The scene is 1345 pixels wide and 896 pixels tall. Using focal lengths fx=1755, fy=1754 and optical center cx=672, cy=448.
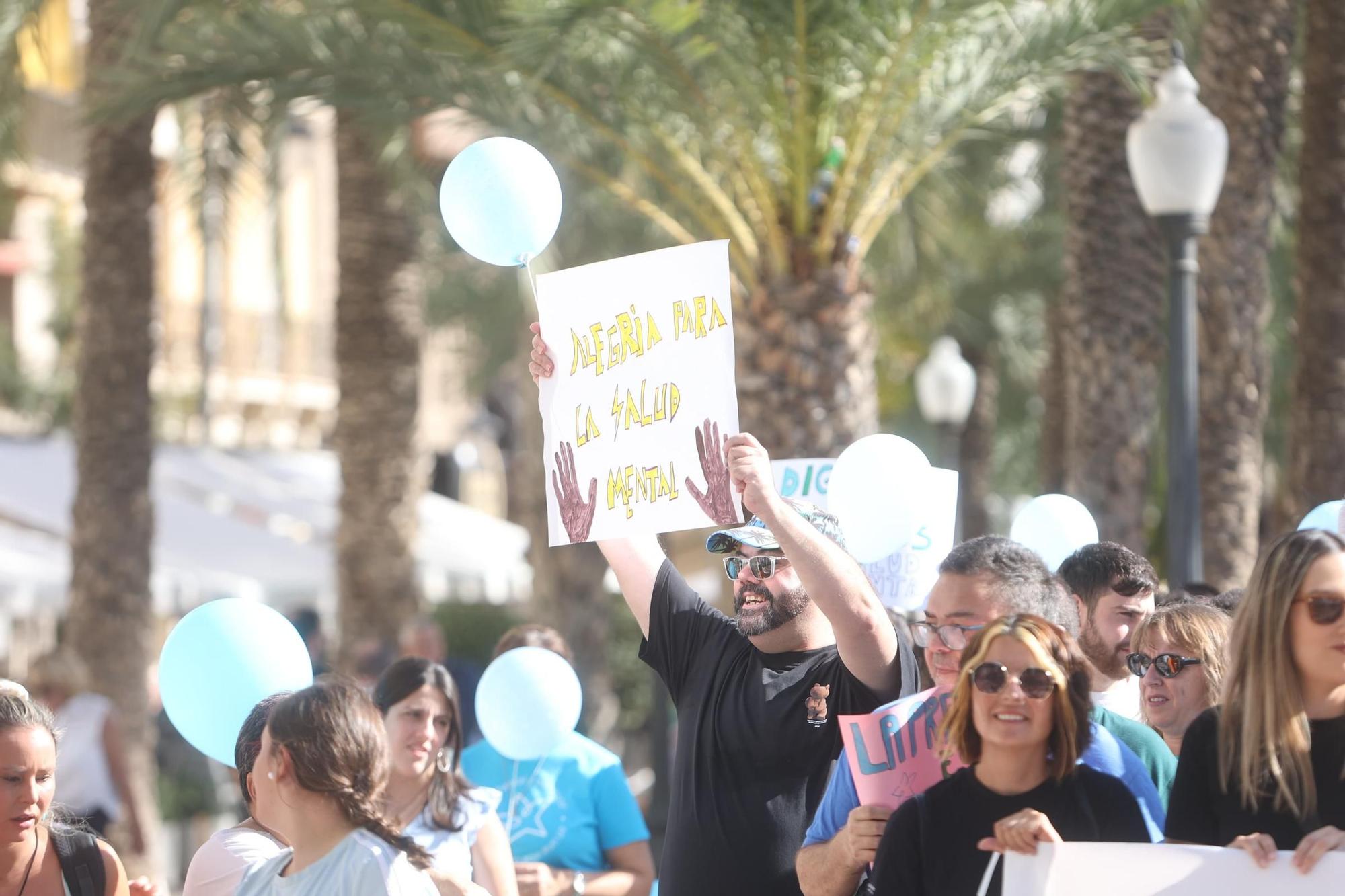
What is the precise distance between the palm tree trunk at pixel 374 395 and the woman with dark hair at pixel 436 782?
269 inches

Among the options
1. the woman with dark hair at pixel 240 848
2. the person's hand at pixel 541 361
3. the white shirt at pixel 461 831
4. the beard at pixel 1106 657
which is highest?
the person's hand at pixel 541 361

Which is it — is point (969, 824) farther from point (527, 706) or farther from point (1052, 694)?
point (527, 706)

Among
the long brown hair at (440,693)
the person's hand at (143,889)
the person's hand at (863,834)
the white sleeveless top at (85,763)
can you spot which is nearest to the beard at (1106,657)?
the person's hand at (863,834)

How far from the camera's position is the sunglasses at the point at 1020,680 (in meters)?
3.00

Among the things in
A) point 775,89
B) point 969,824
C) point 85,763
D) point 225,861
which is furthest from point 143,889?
point 775,89

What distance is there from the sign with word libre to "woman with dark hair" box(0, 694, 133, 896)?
1241mm

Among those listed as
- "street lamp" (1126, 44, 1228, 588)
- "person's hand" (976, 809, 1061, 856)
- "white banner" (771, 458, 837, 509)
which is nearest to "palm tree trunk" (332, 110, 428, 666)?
"street lamp" (1126, 44, 1228, 588)

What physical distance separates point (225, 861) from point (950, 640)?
5.06 ft

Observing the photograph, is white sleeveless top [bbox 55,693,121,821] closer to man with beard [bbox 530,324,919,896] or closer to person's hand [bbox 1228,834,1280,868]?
man with beard [bbox 530,324,919,896]

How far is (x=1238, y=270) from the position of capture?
31.2 feet

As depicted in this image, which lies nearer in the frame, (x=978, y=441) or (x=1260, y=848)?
(x=1260, y=848)

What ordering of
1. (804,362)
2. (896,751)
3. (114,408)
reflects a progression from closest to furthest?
(896,751), (804,362), (114,408)

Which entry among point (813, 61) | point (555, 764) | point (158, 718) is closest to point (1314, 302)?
point (813, 61)

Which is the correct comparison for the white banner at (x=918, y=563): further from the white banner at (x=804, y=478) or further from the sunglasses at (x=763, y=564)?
the sunglasses at (x=763, y=564)
